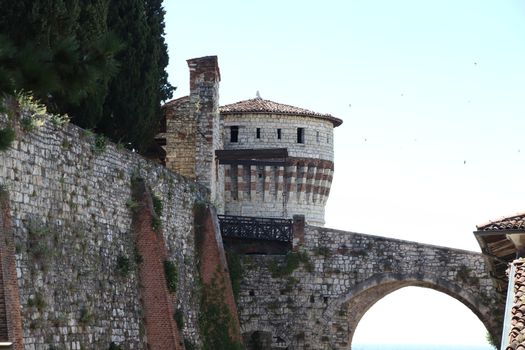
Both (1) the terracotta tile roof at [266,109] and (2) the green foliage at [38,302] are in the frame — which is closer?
(2) the green foliage at [38,302]

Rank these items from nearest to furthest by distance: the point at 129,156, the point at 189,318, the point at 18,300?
1. the point at 18,300
2. the point at 129,156
3. the point at 189,318

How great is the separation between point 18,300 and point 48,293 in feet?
8.16

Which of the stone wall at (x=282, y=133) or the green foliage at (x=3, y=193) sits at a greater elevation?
the stone wall at (x=282, y=133)

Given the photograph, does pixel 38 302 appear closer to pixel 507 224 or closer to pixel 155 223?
pixel 155 223

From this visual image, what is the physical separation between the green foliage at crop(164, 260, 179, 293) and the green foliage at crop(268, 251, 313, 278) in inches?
356

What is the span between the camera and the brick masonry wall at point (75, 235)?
23.2 m

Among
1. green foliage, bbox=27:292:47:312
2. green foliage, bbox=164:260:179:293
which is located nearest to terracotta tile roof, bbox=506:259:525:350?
green foliage, bbox=27:292:47:312

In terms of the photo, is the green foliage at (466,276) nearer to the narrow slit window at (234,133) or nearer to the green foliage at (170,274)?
the narrow slit window at (234,133)

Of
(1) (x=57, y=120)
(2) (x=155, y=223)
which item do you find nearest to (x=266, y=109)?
(2) (x=155, y=223)

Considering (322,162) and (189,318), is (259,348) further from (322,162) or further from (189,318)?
(322,162)

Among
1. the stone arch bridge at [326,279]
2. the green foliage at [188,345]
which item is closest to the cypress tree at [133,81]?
the green foliage at [188,345]

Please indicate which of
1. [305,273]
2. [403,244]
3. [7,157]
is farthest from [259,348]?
[7,157]

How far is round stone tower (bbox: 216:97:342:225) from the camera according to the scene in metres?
46.9

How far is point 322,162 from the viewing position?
4891 centimetres
